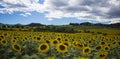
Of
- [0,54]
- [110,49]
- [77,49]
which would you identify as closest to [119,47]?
[110,49]

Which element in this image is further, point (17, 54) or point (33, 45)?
point (33, 45)

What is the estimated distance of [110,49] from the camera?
834 cm

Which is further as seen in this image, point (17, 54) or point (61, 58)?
point (17, 54)

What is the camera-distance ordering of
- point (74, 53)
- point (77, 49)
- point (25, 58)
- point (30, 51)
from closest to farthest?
point (25, 58) < point (74, 53) < point (77, 49) < point (30, 51)

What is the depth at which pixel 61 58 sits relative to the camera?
711 centimetres

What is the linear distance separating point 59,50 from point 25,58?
6.02 feet

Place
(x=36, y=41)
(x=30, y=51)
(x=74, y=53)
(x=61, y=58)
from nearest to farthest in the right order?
(x=61, y=58) < (x=74, y=53) < (x=30, y=51) < (x=36, y=41)

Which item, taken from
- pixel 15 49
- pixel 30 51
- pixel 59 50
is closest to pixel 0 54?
pixel 15 49

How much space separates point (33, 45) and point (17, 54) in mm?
1841

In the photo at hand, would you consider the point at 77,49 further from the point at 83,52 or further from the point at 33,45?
the point at 33,45

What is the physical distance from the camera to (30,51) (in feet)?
29.4

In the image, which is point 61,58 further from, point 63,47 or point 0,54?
point 0,54

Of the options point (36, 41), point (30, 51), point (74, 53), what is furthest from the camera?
point (36, 41)

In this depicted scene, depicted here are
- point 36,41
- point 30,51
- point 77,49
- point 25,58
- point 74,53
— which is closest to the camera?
point 25,58
